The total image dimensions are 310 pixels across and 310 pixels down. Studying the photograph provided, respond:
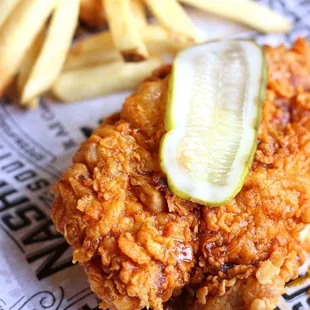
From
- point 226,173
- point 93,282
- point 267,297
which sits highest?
point 226,173

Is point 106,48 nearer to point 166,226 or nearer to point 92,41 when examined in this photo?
point 92,41

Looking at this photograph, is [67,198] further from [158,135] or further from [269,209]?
[269,209]

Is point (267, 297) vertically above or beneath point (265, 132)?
beneath

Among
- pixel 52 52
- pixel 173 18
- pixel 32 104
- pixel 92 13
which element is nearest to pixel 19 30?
pixel 52 52

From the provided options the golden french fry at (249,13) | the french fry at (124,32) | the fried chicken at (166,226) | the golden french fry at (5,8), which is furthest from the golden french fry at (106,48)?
the fried chicken at (166,226)

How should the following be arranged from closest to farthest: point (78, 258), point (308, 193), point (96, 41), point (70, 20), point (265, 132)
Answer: point (78, 258), point (308, 193), point (265, 132), point (70, 20), point (96, 41)

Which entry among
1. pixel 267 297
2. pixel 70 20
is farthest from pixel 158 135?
pixel 70 20

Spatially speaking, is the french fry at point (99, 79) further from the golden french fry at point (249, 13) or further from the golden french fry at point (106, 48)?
the golden french fry at point (249, 13)
